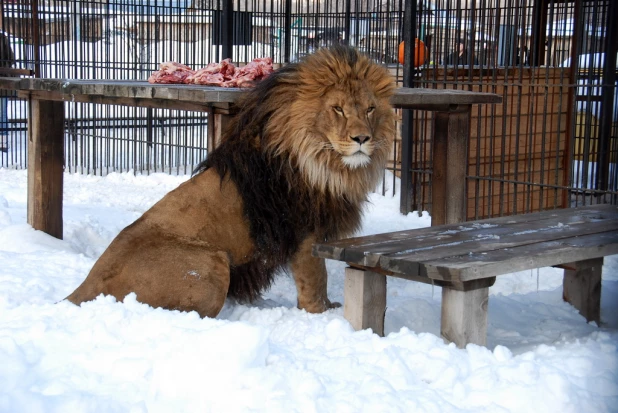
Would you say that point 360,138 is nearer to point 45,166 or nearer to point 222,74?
point 222,74

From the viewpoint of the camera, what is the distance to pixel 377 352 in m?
3.25

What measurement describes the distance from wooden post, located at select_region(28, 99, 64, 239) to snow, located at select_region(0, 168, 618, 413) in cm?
196

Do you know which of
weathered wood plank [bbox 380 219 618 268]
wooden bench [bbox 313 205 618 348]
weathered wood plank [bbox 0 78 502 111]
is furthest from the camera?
weathered wood plank [bbox 0 78 502 111]

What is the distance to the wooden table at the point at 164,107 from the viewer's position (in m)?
4.75

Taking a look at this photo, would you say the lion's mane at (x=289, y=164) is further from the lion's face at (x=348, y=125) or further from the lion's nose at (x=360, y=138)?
the lion's nose at (x=360, y=138)

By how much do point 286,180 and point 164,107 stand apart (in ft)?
4.26

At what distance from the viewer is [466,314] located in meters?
3.35

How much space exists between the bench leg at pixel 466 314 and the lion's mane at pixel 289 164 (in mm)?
990

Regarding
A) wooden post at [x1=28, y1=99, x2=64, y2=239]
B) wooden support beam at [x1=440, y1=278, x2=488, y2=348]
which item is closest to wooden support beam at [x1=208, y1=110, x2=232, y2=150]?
wooden post at [x1=28, y1=99, x2=64, y2=239]

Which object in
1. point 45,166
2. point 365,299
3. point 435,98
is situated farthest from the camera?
point 45,166

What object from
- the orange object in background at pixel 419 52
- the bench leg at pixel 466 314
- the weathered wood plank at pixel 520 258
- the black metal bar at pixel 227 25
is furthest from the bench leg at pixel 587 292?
the black metal bar at pixel 227 25

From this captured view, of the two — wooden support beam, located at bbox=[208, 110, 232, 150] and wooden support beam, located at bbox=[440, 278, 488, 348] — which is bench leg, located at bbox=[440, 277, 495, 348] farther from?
wooden support beam, located at bbox=[208, 110, 232, 150]

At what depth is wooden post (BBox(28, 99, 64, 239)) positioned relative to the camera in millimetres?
6156

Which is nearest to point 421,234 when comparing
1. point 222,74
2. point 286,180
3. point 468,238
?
point 468,238
